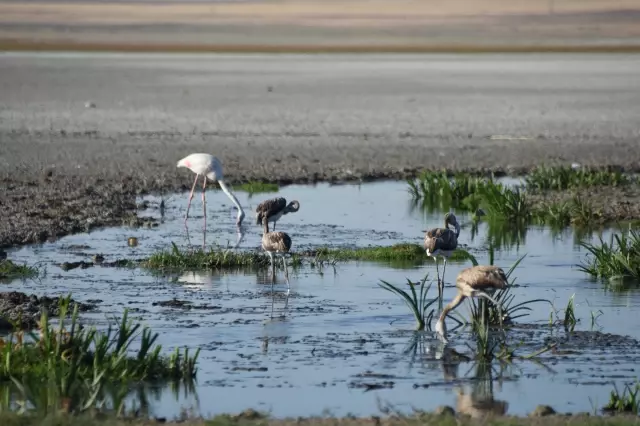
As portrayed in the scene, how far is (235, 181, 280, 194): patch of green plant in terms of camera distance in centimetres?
2386

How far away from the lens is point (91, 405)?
9.17 metres

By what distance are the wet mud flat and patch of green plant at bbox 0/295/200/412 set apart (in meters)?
7.38

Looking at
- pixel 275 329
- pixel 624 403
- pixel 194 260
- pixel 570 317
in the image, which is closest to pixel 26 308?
pixel 275 329

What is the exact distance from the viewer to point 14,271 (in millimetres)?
15234

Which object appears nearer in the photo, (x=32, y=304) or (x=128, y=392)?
(x=128, y=392)

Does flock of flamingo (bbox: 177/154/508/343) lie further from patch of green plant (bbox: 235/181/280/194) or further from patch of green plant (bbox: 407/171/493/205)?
patch of green plant (bbox: 235/181/280/194)

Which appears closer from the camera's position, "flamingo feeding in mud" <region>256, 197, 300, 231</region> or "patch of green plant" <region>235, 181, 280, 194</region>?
"flamingo feeding in mud" <region>256, 197, 300, 231</region>

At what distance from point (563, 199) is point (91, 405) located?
13514mm

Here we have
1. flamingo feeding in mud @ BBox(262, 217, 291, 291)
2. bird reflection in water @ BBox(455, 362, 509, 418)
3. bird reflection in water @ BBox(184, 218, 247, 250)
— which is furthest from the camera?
bird reflection in water @ BBox(184, 218, 247, 250)

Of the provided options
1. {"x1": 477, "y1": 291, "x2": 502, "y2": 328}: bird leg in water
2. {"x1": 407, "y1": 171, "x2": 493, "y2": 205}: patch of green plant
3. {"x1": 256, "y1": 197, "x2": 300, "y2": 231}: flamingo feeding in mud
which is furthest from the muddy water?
{"x1": 407, "y1": 171, "x2": 493, "y2": 205}: patch of green plant

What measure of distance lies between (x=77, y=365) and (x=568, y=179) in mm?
14270

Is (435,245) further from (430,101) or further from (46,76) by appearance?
(46,76)

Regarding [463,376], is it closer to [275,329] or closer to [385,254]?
[275,329]

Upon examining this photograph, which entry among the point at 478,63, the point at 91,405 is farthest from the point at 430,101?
the point at 91,405
